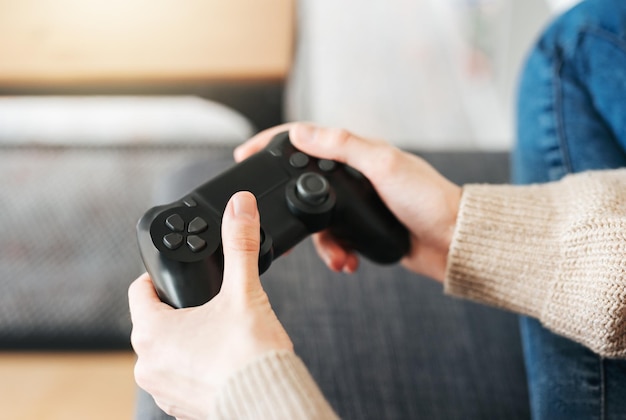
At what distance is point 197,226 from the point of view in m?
0.50

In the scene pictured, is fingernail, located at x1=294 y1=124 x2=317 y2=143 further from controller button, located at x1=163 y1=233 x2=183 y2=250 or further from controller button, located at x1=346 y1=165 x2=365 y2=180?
controller button, located at x1=163 y1=233 x2=183 y2=250

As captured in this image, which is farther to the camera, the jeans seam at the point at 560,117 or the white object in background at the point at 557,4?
the white object in background at the point at 557,4

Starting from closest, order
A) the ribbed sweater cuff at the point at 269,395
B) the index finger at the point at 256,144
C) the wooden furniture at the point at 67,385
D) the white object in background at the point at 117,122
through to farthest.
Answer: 1. the ribbed sweater cuff at the point at 269,395
2. the index finger at the point at 256,144
3. the wooden furniture at the point at 67,385
4. the white object in background at the point at 117,122

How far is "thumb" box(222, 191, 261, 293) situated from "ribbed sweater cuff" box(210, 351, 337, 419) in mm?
62

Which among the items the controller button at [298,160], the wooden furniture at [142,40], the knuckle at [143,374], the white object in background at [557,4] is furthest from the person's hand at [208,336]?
the white object in background at [557,4]

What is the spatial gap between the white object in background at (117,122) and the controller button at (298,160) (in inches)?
15.3

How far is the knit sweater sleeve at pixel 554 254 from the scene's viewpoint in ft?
1.69

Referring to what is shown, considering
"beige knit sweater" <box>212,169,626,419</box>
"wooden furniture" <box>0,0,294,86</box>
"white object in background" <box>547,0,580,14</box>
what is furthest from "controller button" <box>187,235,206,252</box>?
"white object in background" <box>547,0,580,14</box>

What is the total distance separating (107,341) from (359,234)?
36 cm

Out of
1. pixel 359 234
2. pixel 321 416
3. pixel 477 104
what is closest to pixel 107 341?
pixel 359 234

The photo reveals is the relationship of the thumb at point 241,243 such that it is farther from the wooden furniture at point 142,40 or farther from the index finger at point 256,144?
the wooden furniture at point 142,40

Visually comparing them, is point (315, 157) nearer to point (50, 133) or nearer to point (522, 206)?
point (522, 206)

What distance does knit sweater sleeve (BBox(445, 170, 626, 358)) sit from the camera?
514 millimetres

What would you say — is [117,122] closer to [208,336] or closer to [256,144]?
[256,144]
